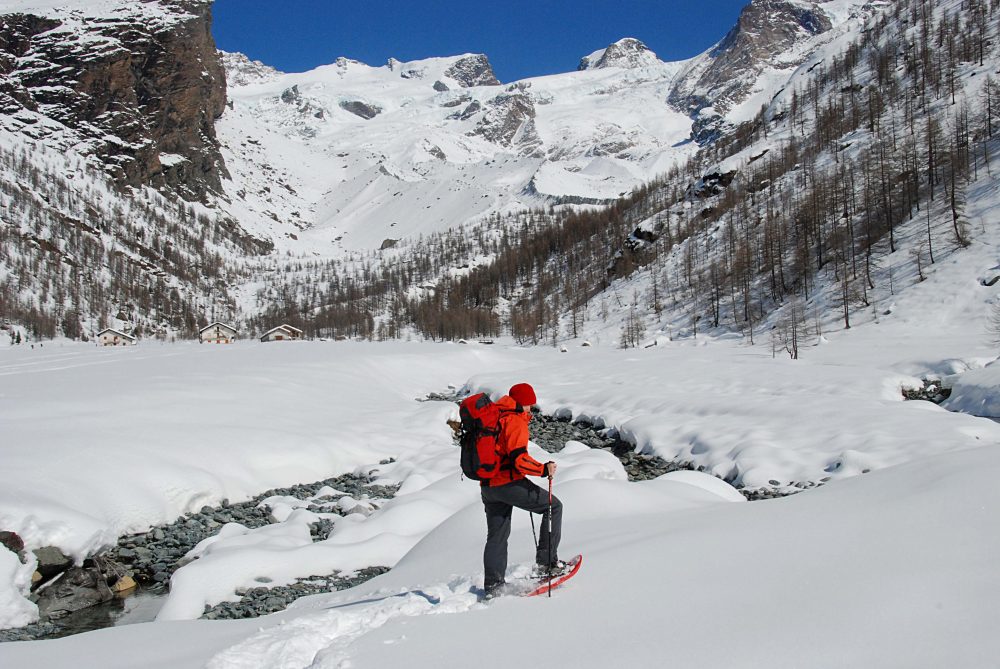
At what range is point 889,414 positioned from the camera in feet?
60.2

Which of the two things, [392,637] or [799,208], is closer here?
[392,637]

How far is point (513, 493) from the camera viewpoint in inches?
247

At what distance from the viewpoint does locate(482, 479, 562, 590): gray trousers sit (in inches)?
245

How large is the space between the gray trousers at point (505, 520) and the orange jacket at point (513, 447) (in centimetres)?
16

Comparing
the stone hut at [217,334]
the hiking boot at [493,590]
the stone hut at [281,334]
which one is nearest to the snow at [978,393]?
the hiking boot at [493,590]

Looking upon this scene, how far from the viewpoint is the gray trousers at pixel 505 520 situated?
245 inches

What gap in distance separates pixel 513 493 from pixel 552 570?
0.90m

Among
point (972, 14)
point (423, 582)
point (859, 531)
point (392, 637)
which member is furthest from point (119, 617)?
point (972, 14)

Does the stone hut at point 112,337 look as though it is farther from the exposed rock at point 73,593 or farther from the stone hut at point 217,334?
the exposed rock at point 73,593

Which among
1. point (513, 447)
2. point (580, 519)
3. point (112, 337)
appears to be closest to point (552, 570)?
point (513, 447)

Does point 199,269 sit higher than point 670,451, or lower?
higher

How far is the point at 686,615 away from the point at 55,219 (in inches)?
7899

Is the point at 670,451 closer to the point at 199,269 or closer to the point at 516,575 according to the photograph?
the point at 516,575

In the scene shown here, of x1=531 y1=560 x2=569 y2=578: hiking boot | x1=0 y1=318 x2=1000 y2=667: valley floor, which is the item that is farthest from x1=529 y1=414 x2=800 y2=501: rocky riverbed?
x1=531 y1=560 x2=569 y2=578: hiking boot
